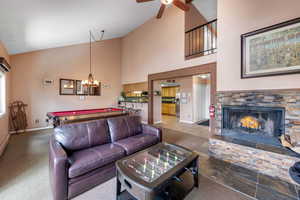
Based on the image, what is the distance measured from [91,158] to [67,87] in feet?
16.7

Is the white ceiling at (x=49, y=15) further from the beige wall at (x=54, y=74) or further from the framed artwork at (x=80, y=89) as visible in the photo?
the framed artwork at (x=80, y=89)

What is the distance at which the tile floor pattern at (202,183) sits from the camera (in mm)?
1773

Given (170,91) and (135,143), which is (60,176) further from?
(170,91)

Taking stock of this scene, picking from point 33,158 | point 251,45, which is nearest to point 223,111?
point 251,45

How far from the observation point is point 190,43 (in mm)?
4758

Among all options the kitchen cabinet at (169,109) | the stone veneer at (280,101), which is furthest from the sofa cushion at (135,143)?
the kitchen cabinet at (169,109)

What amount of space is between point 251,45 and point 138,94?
535 cm

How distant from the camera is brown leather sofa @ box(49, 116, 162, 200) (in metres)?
1.63

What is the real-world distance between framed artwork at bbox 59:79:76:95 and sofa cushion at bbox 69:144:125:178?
182 inches

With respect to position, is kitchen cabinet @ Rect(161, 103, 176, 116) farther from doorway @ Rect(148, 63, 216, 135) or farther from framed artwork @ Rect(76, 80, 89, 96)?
framed artwork @ Rect(76, 80, 89, 96)

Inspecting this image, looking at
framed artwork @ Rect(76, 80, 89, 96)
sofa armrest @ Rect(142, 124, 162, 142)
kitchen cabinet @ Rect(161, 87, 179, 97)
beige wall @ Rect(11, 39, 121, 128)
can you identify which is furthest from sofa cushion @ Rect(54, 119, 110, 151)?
kitchen cabinet @ Rect(161, 87, 179, 97)

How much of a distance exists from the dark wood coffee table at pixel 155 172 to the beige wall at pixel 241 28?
82.4 inches

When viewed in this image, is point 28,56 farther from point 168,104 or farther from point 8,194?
point 168,104

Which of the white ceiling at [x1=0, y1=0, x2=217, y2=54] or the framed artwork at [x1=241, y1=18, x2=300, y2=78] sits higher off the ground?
the white ceiling at [x1=0, y1=0, x2=217, y2=54]
